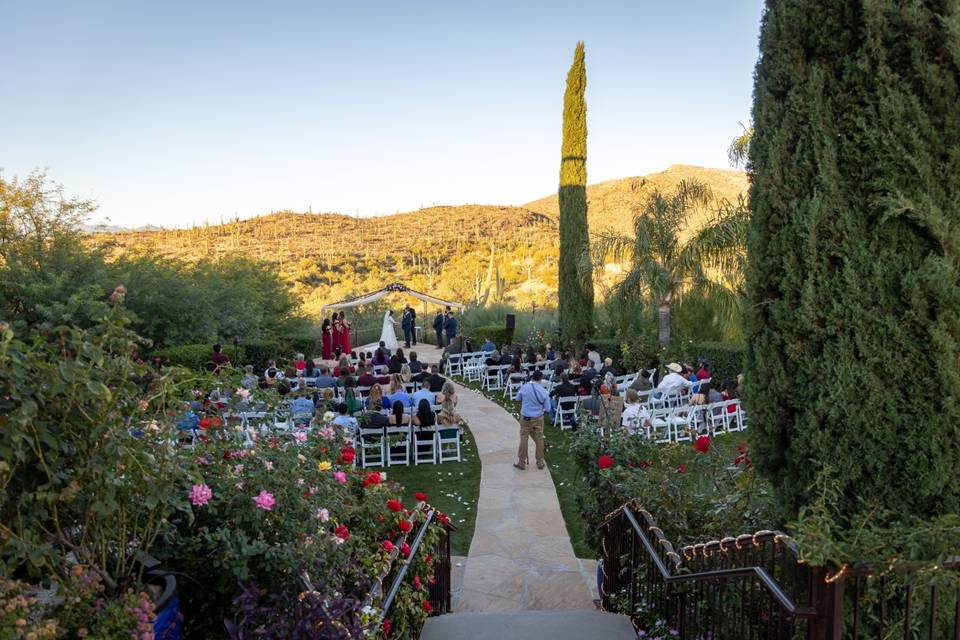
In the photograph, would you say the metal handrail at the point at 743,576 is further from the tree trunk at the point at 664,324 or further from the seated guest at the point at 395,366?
the tree trunk at the point at 664,324

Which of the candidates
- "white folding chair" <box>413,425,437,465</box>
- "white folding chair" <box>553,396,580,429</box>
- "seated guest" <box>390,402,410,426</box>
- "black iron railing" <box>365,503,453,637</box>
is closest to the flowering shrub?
"black iron railing" <box>365,503,453,637</box>

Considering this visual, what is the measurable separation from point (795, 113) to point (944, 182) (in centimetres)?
84

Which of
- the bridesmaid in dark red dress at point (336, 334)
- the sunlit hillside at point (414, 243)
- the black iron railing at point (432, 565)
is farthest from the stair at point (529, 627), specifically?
the sunlit hillside at point (414, 243)

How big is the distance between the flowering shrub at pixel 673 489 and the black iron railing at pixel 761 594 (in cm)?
33

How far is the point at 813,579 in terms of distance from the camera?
2.46m

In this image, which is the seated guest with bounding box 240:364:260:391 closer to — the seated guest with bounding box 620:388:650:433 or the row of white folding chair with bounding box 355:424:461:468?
the row of white folding chair with bounding box 355:424:461:468

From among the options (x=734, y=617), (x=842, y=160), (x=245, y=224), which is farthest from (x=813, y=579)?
(x=245, y=224)

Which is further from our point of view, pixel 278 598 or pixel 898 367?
pixel 898 367

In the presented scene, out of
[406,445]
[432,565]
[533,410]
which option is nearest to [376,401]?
[406,445]

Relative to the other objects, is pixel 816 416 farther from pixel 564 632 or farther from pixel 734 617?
pixel 564 632

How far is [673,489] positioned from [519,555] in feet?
7.09

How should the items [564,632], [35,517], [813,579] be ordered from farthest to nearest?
[564,632]
[813,579]
[35,517]

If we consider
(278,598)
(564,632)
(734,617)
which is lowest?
(564,632)

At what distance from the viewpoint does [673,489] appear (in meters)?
5.04
